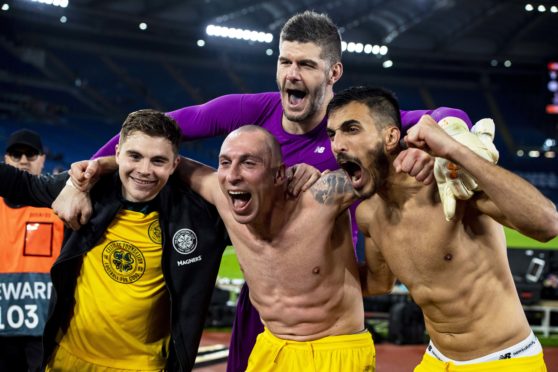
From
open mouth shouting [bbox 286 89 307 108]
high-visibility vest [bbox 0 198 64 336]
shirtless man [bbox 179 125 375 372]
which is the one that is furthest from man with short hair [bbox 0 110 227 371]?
high-visibility vest [bbox 0 198 64 336]

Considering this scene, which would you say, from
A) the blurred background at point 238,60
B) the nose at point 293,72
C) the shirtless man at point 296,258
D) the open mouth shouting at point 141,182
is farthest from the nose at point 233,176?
the blurred background at point 238,60

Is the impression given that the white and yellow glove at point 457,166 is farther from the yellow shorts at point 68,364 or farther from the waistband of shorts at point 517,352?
the yellow shorts at point 68,364

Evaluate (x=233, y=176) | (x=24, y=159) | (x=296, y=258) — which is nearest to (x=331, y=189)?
(x=296, y=258)

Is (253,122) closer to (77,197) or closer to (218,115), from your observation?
(218,115)

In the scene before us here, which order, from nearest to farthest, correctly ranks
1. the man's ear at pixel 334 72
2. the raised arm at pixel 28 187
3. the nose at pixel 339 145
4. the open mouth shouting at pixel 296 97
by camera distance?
the nose at pixel 339 145, the raised arm at pixel 28 187, the open mouth shouting at pixel 296 97, the man's ear at pixel 334 72

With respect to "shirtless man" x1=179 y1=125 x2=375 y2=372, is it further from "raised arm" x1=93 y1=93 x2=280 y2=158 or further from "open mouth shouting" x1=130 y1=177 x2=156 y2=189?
"raised arm" x1=93 y1=93 x2=280 y2=158

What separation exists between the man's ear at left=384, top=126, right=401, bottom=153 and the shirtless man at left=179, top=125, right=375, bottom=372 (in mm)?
273

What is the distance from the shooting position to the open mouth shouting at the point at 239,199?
2.95 m

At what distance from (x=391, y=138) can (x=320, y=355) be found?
0.95 meters

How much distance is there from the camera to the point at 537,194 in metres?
2.39

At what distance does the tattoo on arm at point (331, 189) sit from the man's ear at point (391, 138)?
0.26 m

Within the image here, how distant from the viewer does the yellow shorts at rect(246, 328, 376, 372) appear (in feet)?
9.73

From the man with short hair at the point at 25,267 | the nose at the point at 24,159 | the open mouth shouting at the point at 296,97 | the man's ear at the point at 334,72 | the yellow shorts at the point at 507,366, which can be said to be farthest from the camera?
the nose at the point at 24,159

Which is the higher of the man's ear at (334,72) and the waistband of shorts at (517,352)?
the man's ear at (334,72)
